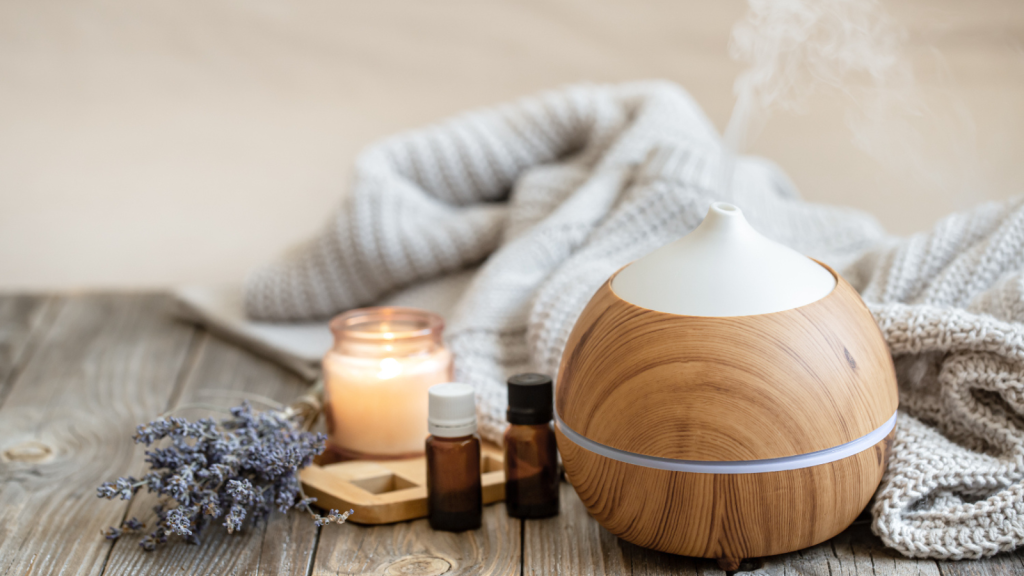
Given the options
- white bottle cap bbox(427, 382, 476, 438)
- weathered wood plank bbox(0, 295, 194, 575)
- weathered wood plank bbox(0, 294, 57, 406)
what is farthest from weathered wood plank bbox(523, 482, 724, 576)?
weathered wood plank bbox(0, 294, 57, 406)

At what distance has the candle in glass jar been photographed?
A: 852 mm

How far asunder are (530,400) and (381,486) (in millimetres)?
194

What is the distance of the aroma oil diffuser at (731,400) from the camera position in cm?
59

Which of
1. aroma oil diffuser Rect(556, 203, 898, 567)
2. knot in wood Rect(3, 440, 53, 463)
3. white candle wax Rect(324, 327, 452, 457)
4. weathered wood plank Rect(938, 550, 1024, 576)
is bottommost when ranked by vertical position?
knot in wood Rect(3, 440, 53, 463)

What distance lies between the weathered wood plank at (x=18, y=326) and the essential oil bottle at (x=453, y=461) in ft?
2.12

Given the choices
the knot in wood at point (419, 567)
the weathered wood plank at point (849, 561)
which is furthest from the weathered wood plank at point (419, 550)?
the weathered wood plank at point (849, 561)

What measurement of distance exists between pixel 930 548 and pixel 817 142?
124 cm

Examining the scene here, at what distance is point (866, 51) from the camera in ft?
3.16

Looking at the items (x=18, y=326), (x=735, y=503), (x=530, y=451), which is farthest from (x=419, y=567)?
(x=18, y=326)

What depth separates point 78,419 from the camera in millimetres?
1030

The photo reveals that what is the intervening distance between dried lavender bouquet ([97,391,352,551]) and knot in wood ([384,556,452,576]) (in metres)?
0.06

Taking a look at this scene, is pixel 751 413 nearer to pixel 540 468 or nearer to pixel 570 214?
pixel 540 468

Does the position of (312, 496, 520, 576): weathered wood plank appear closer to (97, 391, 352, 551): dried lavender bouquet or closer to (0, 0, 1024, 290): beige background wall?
(97, 391, 352, 551): dried lavender bouquet

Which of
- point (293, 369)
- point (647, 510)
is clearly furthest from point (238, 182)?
point (647, 510)
